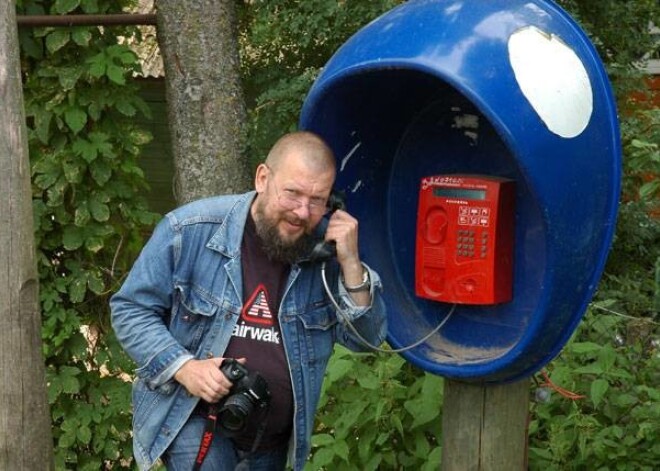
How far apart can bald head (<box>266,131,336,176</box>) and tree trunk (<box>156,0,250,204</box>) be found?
168cm

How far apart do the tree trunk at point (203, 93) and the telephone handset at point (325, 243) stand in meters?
1.60

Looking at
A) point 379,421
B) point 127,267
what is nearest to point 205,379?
point 379,421

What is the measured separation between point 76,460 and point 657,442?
241 cm

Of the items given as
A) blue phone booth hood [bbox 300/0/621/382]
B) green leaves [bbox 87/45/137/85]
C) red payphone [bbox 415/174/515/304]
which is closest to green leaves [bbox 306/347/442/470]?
blue phone booth hood [bbox 300/0/621/382]

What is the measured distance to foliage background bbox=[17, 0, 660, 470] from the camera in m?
4.30

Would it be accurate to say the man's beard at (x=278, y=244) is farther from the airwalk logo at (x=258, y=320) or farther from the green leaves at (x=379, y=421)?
the green leaves at (x=379, y=421)

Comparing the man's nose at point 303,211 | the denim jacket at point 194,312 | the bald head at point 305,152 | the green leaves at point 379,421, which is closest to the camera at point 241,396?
the denim jacket at point 194,312

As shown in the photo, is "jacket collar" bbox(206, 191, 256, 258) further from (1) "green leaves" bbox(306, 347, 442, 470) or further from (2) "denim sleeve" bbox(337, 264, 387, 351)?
(1) "green leaves" bbox(306, 347, 442, 470)

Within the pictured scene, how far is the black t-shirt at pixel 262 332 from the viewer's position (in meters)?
3.18

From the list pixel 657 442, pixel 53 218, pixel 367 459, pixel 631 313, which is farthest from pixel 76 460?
pixel 631 313

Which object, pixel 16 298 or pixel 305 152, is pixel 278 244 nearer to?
pixel 305 152

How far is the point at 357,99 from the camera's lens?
372cm

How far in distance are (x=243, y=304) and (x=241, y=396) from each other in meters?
0.28

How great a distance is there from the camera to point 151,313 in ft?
10.4
